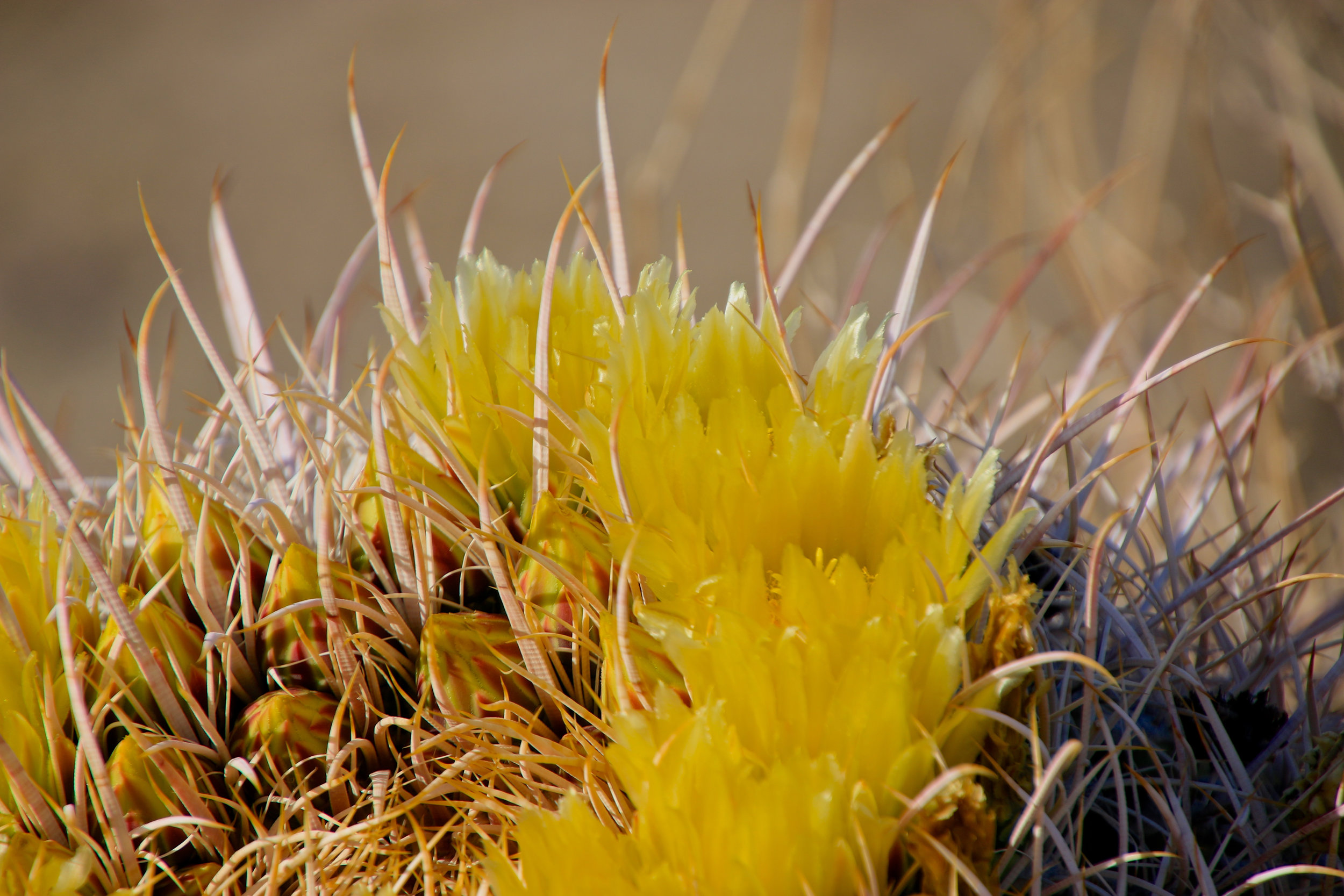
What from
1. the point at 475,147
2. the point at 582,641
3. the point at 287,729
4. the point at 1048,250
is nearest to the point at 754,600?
the point at 582,641

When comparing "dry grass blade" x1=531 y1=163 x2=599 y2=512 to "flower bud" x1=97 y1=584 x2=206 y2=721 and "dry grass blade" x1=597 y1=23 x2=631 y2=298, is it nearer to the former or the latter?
"dry grass blade" x1=597 y1=23 x2=631 y2=298

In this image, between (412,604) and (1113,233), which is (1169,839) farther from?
(1113,233)

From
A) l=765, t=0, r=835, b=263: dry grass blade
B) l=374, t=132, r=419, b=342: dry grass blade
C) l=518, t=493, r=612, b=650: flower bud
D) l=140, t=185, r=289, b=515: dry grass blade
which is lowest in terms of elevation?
l=518, t=493, r=612, b=650: flower bud

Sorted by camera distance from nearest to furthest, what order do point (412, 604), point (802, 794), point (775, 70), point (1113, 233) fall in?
point (802, 794), point (412, 604), point (1113, 233), point (775, 70)

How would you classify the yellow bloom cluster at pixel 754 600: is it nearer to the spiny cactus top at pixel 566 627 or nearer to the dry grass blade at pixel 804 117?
the spiny cactus top at pixel 566 627

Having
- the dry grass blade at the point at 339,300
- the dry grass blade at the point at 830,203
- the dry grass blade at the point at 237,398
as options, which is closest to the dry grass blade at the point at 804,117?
the dry grass blade at the point at 830,203

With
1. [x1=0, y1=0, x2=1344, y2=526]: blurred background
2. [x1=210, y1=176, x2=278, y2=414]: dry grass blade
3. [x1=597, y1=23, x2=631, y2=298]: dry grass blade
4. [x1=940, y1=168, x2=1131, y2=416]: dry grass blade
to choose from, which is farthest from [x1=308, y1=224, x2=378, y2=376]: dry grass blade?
[x1=0, y1=0, x2=1344, y2=526]: blurred background

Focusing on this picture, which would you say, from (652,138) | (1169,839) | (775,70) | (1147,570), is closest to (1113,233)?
(1147,570)

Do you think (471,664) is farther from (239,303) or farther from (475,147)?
(475,147)
